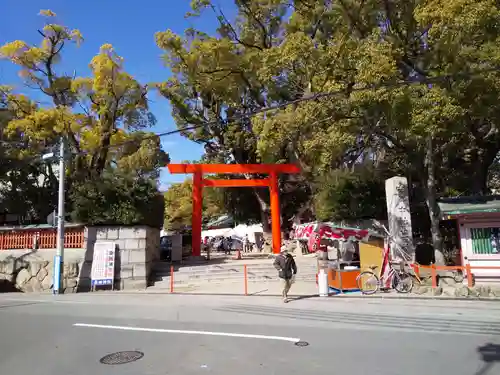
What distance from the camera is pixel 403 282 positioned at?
1356 centimetres

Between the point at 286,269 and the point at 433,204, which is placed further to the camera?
the point at 433,204

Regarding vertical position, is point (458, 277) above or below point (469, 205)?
below

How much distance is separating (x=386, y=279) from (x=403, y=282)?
0.54 meters

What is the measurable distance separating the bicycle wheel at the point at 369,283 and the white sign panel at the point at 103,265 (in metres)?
9.82

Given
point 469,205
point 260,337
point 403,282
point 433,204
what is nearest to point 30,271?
point 260,337

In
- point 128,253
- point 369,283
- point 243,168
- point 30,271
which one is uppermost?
point 243,168

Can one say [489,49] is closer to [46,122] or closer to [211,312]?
[211,312]

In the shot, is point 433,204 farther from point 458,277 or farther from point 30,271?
point 30,271

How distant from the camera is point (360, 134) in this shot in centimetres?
1617

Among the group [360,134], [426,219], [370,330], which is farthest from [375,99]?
[426,219]

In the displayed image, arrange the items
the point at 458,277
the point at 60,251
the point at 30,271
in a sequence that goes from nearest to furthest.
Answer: the point at 458,277
the point at 60,251
the point at 30,271

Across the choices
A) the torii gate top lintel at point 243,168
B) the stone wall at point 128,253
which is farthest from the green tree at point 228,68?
the stone wall at point 128,253

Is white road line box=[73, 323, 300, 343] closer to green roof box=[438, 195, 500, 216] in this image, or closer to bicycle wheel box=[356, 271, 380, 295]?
bicycle wheel box=[356, 271, 380, 295]

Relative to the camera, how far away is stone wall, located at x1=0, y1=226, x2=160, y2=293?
58.7 feet
